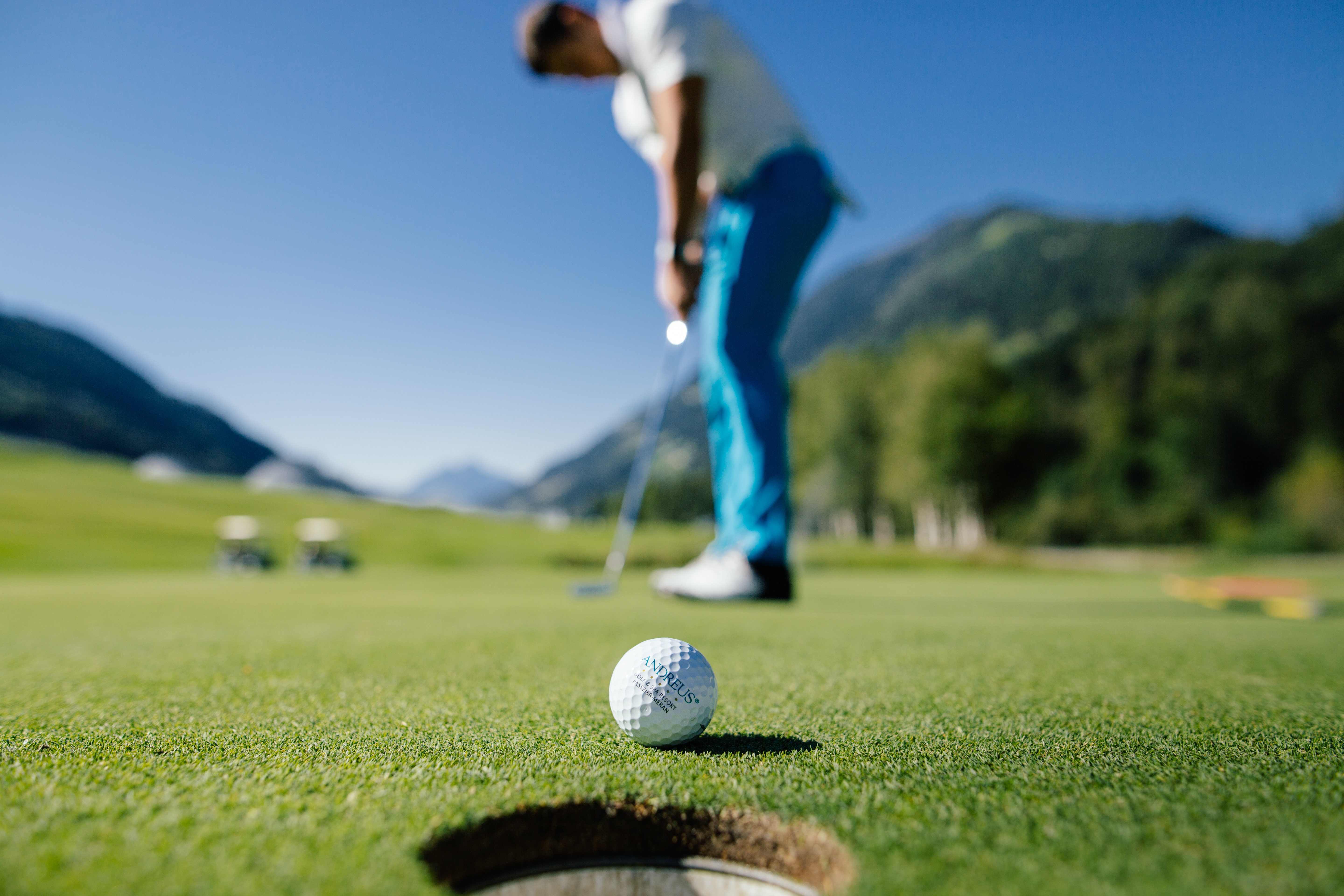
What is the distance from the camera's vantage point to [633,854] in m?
1.24

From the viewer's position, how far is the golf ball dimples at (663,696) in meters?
1.50

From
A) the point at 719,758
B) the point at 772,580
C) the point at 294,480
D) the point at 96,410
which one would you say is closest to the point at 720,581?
the point at 772,580

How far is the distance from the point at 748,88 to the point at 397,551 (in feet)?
73.5

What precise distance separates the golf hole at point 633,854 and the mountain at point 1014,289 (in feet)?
203

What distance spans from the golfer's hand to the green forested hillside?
108 feet

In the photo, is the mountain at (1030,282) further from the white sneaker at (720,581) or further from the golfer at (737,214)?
the white sneaker at (720,581)

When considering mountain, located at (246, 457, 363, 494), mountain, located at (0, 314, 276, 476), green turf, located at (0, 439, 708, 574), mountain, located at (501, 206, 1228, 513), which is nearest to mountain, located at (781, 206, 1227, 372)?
mountain, located at (501, 206, 1228, 513)

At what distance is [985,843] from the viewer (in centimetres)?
93

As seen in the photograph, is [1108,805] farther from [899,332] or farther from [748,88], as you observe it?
[899,332]

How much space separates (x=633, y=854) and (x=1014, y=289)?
129 meters

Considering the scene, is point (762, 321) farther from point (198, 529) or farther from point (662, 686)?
point (198, 529)

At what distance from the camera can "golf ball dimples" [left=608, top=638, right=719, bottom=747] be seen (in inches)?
59.1

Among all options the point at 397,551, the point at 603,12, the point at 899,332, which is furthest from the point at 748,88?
the point at 899,332

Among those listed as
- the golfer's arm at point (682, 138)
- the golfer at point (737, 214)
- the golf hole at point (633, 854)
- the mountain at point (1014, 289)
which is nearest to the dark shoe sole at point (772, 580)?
the golfer at point (737, 214)
